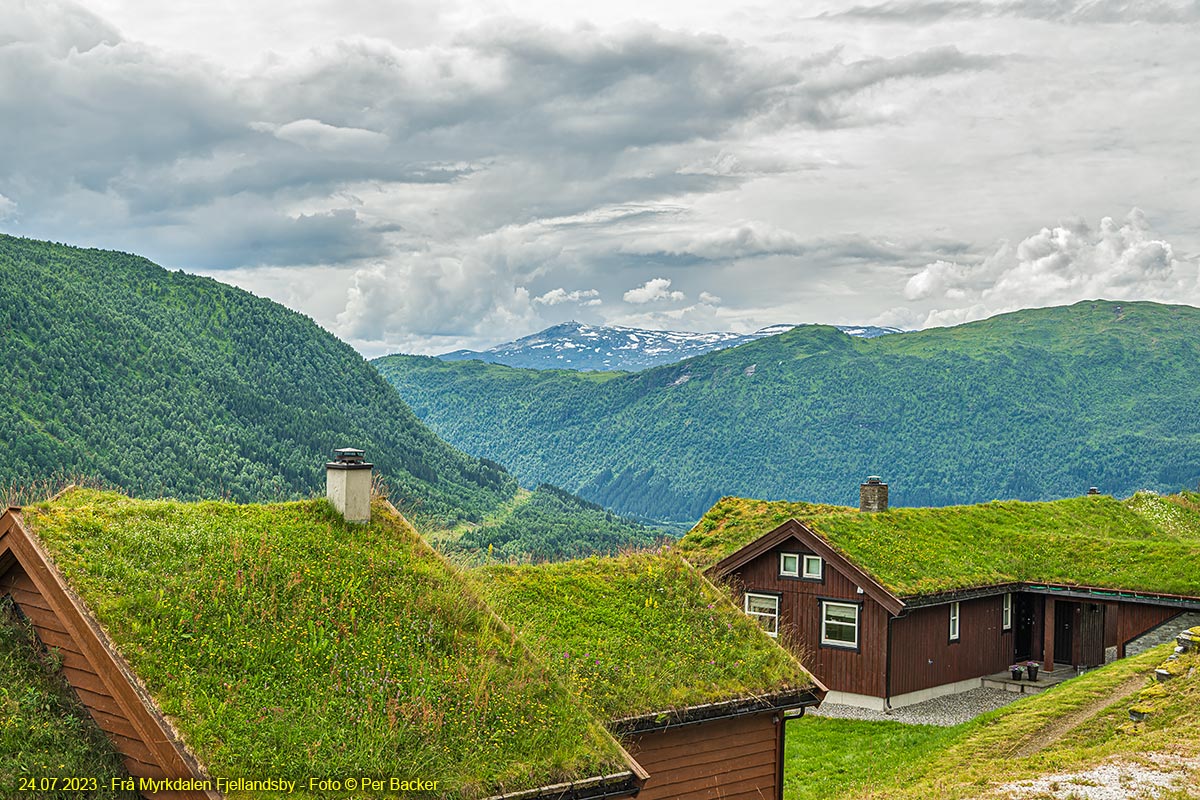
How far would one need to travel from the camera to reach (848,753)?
2419 centimetres

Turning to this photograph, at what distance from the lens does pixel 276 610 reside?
37.9 feet

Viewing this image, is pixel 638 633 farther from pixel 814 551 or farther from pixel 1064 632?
pixel 1064 632

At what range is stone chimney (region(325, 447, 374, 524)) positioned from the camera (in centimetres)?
1427

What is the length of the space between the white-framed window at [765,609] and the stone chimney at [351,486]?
1900 centimetres

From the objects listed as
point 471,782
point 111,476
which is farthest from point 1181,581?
point 111,476

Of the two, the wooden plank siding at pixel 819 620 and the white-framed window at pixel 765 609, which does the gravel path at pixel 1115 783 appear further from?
the white-framed window at pixel 765 609

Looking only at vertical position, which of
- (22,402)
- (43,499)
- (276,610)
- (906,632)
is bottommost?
(906,632)

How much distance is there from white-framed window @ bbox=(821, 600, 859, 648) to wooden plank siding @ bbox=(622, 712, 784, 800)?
526 inches

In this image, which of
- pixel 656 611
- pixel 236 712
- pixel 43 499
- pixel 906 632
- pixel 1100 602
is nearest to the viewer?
pixel 236 712

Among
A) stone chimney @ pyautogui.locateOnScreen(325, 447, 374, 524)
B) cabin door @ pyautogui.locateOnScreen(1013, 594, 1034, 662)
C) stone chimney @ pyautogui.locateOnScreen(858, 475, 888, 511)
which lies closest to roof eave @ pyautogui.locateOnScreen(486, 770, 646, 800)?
stone chimney @ pyautogui.locateOnScreen(325, 447, 374, 524)

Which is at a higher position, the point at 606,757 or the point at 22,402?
the point at 22,402

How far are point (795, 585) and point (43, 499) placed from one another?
22335 millimetres

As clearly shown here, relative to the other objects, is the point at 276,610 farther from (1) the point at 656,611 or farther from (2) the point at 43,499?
(1) the point at 656,611

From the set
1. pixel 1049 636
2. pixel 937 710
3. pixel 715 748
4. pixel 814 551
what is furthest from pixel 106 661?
pixel 1049 636
